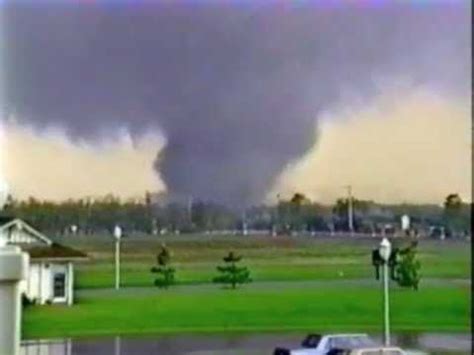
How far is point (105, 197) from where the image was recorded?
2.49m

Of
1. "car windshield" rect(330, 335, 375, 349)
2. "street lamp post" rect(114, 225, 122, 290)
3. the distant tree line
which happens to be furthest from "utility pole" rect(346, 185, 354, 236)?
"street lamp post" rect(114, 225, 122, 290)

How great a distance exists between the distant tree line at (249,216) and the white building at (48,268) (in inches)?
2.7

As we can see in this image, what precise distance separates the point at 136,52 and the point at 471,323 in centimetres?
137

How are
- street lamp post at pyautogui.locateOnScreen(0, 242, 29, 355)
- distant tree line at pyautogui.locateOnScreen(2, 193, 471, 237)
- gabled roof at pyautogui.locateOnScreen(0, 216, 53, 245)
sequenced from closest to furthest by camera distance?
street lamp post at pyautogui.locateOnScreen(0, 242, 29, 355)
gabled roof at pyautogui.locateOnScreen(0, 216, 53, 245)
distant tree line at pyautogui.locateOnScreen(2, 193, 471, 237)

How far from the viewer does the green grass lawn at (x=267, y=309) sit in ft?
8.64

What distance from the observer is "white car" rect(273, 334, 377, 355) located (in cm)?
263

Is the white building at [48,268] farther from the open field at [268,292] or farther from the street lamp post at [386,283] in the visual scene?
the street lamp post at [386,283]

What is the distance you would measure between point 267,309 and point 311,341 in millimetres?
182

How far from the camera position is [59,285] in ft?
8.36

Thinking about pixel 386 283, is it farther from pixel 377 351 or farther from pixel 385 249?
pixel 377 351

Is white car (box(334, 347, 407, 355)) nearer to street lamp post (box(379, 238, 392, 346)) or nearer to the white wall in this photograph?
street lamp post (box(379, 238, 392, 346))

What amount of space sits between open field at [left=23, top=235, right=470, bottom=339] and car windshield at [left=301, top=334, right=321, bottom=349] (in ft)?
0.11

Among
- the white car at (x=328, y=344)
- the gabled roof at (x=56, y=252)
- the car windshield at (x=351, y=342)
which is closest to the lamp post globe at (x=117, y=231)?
the gabled roof at (x=56, y=252)

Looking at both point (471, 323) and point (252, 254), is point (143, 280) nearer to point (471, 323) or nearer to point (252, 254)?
point (252, 254)
